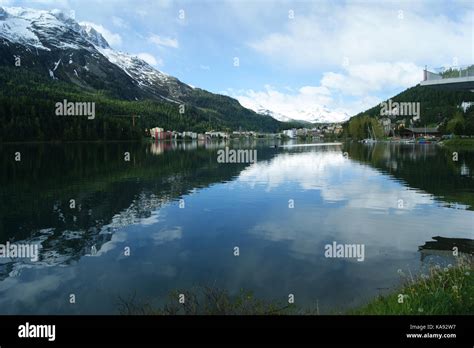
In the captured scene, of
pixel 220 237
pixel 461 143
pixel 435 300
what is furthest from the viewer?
pixel 461 143

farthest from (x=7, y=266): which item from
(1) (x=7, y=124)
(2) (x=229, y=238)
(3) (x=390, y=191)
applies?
(1) (x=7, y=124)

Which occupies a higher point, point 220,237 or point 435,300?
point 435,300

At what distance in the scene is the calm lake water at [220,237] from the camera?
17578 millimetres

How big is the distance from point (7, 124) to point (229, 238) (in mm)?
180077

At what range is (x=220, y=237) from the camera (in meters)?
26.2

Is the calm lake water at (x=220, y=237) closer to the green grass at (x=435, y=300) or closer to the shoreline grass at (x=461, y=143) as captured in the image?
the green grass at (x=435, y=300)

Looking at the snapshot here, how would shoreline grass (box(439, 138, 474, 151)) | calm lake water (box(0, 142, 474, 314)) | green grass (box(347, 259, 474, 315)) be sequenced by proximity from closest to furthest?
1. green grass (box(347, 259, 474, 315))
2. calm lake water (box(0, 142, 474, 314))
3. shoreline grass (box(439, 138, 474, 151))

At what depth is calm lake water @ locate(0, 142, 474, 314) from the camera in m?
17.6

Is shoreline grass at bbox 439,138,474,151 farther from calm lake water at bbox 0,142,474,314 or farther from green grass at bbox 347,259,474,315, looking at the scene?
green grass at bbox 347,259,474,315

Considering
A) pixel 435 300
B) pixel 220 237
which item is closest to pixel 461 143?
pixel 220 237

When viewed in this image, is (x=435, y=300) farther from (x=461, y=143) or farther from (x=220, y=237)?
(x=461, y=143)

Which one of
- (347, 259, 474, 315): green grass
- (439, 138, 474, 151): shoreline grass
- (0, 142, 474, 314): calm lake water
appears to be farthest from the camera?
(439, 138, 474, 151): shoreline grass

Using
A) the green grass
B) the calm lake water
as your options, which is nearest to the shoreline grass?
the calm lake water
